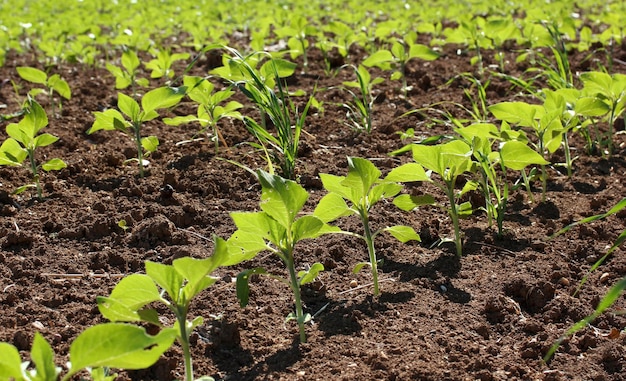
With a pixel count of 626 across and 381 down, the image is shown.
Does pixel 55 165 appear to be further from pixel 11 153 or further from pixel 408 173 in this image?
pixel 408 173

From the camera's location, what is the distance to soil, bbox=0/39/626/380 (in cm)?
230

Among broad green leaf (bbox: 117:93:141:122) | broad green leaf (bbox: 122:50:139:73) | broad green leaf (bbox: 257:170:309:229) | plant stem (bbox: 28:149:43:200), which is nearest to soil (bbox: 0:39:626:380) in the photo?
plant stem (bbox: 28:149:43:200)

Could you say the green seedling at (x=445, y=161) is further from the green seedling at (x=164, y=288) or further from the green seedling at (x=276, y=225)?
the green seedling at (x=164, y=288)

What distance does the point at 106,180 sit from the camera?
360cm

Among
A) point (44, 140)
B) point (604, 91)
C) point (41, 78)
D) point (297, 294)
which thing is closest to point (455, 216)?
point (297, 294)

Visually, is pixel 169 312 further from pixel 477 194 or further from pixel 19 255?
pixel 477 194

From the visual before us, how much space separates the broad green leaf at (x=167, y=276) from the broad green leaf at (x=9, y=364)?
0.38m

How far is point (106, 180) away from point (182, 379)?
5.21ft

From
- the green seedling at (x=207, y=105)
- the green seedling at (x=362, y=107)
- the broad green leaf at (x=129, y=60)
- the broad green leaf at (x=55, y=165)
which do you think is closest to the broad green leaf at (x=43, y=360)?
the broad green leaf at (x=55, y=165)

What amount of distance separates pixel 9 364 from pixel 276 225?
865mm

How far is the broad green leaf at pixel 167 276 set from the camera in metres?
1.94

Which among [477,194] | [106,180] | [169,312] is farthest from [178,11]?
[169,312]

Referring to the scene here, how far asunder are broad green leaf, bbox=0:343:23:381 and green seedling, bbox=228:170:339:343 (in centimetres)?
69

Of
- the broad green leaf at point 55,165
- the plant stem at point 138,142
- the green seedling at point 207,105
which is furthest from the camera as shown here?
the green seedling at point 207,105
